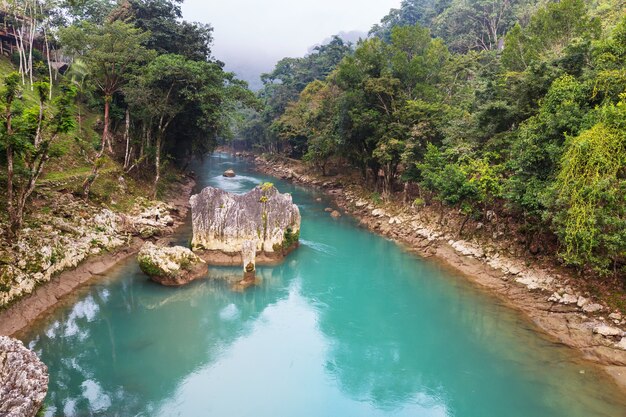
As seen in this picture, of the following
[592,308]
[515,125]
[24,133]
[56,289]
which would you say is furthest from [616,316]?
[24,133]

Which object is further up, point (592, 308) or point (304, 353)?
point (592, 308)

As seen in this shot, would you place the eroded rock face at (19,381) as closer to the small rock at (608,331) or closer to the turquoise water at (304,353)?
the turquoise water at (304,353)

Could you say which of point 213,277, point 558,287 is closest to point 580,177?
point 558,287

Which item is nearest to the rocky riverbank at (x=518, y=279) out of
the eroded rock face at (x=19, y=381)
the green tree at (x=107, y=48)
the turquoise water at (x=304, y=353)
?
the turquoise water at (x=304, y=353)

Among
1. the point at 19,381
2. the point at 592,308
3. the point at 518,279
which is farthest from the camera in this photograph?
the point at 518,279

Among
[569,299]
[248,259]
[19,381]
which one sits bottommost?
[248,259]

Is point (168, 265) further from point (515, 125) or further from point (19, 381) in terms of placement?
point (515, 125)
